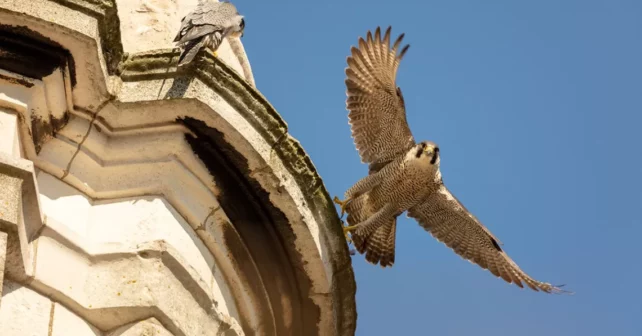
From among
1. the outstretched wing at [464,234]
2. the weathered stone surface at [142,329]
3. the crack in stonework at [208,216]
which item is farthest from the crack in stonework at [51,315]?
the outstretched wing at [464,234]

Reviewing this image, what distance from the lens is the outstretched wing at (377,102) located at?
36.7ft

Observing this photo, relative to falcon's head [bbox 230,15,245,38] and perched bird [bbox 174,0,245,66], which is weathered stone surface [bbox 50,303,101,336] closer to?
perched bird [bbox 174,0,245,66]

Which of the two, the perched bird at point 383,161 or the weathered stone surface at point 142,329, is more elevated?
the perched bird at point 383,161

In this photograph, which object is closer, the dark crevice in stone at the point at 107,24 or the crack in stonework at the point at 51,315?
the crack in stonework at the point at 51,315

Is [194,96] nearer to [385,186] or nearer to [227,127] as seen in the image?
[227,127]

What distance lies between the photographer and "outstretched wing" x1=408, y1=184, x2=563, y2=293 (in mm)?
11602

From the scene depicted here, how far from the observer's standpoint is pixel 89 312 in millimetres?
6449

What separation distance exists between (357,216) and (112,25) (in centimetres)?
464

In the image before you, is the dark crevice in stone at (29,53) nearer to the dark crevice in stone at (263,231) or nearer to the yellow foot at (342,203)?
the dark crevice in stone at (263,231)

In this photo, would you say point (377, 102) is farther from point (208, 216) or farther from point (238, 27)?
point (208, 216)

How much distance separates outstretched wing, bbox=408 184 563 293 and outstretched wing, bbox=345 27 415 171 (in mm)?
596

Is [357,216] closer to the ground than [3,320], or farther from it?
farther from it

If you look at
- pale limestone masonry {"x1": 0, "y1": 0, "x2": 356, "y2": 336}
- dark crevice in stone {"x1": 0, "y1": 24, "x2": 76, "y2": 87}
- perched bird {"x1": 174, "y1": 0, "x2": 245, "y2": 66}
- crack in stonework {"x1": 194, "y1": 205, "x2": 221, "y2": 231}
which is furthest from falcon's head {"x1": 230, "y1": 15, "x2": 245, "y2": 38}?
dark crevice in stone {"x1": 0, "y1": 24, "x2": 76, "y2": 87}

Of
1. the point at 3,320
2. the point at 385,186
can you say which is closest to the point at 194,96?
the point at 3,320
